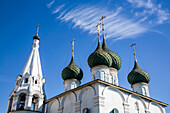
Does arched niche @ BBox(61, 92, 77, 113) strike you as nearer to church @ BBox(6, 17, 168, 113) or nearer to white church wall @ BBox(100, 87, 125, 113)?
church @ BBox(6, 17, 168, 113)

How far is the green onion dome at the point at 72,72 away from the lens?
1441cm

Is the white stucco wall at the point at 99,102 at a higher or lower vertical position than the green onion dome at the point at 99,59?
lower

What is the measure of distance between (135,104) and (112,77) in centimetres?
269

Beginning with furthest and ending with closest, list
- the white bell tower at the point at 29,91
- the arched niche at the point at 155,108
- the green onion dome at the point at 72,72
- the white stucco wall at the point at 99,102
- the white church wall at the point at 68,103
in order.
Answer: the green onion dome at the point at 72,72, the arched niche at the point at 155,108, the white bell tower at the point at 29,91, the white church wall at the point at 68,103, the white stucco wall at the point at 99,102

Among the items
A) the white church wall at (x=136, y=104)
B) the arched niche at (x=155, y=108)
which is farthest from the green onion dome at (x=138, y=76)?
the white church wall at (x=136, y=104)

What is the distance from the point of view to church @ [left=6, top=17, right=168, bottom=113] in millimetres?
10789

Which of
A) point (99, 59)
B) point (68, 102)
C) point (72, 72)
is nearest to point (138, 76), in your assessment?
point (99, 59)

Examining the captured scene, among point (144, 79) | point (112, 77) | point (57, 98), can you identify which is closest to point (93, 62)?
point (112, 77)

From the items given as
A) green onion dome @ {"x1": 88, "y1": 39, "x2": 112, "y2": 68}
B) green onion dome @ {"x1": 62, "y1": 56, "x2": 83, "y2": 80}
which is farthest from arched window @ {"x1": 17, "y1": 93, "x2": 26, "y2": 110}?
green onion dome @ {"x1": 88, "y1": 39, "x2": 112, "y2": 68}

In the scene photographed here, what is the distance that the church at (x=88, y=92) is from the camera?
35.4 ft

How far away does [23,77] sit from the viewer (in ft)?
41.8

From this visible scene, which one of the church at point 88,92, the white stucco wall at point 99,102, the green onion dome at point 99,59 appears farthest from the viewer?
the green onion dome at point 99,59

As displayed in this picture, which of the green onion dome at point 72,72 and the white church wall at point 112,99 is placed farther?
the green onion dome at point 72,72

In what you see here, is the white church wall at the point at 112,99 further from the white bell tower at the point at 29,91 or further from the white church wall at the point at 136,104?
the white bell tower at the point at 29,91
